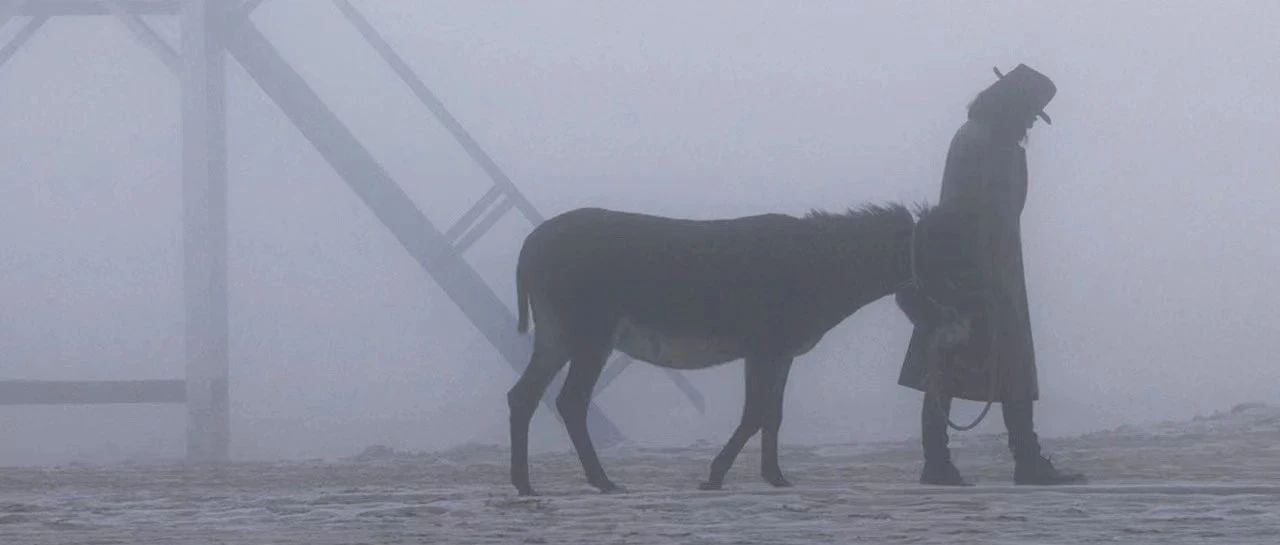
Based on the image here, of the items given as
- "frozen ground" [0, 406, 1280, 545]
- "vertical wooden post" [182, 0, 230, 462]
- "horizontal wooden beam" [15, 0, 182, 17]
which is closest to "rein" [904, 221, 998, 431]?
"frozen ground" [0, 406, 1280, 545]

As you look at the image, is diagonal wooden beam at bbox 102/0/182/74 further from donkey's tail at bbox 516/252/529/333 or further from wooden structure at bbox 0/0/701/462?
donkey's tail at bbox 516/252/529/333

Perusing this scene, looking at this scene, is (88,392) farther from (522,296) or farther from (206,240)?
(522,296)

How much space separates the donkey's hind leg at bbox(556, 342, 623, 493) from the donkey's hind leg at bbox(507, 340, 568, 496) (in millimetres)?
82

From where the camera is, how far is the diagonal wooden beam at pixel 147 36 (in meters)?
11.1

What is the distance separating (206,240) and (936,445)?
551 centimetres

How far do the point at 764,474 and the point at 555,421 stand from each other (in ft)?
13.4

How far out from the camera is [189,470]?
9.50 metres

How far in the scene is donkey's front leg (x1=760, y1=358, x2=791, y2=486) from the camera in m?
7.07

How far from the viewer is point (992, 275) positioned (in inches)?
279

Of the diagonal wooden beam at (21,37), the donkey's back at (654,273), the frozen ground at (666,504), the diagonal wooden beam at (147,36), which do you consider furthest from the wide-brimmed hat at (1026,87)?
the diagonal wooden beam at (21,37)

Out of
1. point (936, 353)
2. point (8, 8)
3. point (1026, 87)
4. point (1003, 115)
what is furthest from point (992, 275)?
point (8, 8)

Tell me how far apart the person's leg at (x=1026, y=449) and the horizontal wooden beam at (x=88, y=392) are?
5.63m

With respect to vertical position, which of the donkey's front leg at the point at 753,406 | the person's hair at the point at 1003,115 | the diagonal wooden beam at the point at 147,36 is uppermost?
the diagonal wooden beam at the point at 147,36

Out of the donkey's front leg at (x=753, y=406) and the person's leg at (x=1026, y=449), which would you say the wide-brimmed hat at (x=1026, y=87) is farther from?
the donkey's front leg at (x=753, y=406)
